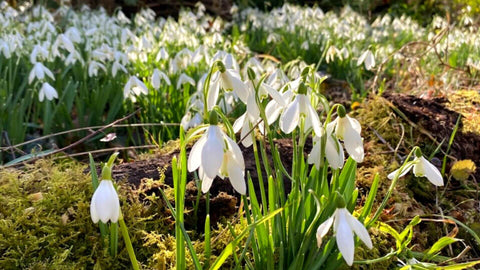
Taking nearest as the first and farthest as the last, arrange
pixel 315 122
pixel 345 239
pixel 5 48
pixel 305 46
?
pixel 345 239, pixel 315 122, pixel 5 48, pixel 305 46

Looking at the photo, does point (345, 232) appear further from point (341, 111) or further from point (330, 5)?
point (330, 5)

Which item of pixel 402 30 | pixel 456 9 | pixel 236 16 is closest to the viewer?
pixel 402 30

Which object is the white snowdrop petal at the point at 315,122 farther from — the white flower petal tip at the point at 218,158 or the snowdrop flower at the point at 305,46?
the snowdrop flower at the point at 305,46

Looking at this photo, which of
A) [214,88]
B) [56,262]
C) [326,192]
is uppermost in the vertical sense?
[214,88]

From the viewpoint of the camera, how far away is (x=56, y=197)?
1.54m

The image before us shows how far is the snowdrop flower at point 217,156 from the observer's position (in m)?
0.93

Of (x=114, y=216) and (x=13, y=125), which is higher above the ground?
(x=114, y=216)

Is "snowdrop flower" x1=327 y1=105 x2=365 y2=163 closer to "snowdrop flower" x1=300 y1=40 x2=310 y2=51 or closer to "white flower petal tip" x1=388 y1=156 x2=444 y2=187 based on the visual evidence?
"white flower petal tip" x1=388 y1=156 x2=444 y2=187

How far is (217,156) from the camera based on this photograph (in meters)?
0.93

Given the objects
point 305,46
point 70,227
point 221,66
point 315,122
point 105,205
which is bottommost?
point 70,227

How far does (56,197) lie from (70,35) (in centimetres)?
254

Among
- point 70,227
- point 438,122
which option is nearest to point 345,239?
point 70,227

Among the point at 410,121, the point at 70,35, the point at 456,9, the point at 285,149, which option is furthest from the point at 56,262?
the point at 456,9

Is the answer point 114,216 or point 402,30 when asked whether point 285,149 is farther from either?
point 402,30
